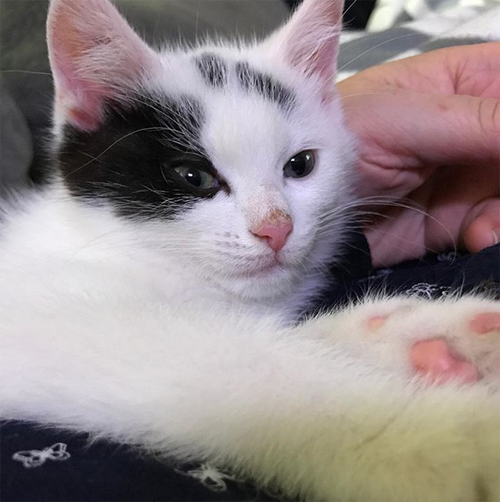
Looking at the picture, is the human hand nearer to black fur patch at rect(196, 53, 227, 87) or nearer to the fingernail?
the fingernail

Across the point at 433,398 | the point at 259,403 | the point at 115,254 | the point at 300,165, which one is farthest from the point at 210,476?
the point at 300,165

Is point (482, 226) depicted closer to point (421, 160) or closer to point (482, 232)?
point (482, 232)

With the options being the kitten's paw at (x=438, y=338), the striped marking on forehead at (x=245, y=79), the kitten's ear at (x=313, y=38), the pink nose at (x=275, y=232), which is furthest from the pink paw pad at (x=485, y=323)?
the kitten's ear at (x=313, y=38)

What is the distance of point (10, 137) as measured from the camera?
1.20 m

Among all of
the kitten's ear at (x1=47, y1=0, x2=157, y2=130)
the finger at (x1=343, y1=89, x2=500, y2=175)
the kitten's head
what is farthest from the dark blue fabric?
the finger at (x1=343, y1=89, x2=500, y2=175)

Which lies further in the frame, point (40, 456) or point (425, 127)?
point (425, 127)

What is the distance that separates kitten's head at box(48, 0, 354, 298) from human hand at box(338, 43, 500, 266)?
0.21 m

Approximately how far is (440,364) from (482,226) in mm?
710

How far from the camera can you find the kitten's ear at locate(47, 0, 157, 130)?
0.95 m

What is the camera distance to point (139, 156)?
0.99 m

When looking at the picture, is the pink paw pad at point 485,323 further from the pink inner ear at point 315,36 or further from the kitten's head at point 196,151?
the pink inner ear at point 315,36

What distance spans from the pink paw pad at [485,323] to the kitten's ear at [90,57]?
2.36ft

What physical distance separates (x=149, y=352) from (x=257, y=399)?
15cm

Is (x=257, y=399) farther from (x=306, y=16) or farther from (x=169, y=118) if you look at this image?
(x=306, y=16)
